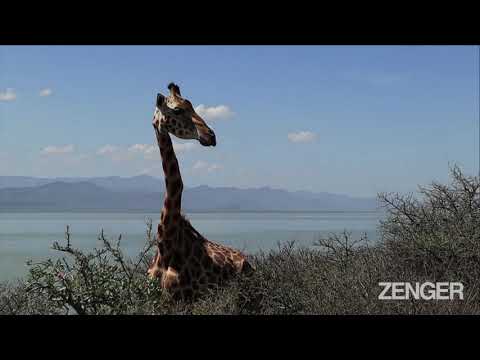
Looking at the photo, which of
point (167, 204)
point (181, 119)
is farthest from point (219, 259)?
point (181, 119)

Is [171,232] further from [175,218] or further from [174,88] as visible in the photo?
[174,88]

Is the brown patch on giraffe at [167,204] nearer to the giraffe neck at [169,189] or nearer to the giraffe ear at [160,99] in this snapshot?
the giraffe neck at [169,189]

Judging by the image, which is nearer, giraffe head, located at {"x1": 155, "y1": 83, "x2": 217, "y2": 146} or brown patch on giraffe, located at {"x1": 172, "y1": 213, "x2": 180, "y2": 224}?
giraffe head, located at {"x1": 155, "y1": 83, "x2": 217, "y2": 146}

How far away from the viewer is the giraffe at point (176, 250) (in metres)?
4.87

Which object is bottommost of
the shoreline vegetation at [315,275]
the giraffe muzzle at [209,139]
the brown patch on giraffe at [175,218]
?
the shoreline vegetation at [315,275]

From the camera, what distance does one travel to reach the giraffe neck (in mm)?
4938

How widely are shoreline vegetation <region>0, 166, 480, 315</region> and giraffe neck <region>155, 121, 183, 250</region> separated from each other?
0.95 ft

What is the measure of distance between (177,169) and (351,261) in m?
1.80

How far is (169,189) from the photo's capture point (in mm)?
4984

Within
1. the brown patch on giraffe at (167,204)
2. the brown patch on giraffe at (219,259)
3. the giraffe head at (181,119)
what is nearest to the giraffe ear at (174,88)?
the giraffe head at (181,119)

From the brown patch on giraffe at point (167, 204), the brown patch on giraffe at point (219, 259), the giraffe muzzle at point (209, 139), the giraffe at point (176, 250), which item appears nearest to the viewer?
the giraffe muzzle at point (209, 139)

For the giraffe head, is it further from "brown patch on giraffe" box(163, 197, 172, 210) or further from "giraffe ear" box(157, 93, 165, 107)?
"brown patch on giraffe" box(163, 197, 172, 210)

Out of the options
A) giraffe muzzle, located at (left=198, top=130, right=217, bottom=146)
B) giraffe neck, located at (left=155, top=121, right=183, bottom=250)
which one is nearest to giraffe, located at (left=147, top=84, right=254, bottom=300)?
giraffe neck, located at (left=155, top=121, right=183, bottom=250)

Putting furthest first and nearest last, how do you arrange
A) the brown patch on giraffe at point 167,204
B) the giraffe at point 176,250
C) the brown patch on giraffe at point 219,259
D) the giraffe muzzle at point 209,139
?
the brown patch on giraffe at point 219,259 → the brown patch on giraffe at point 167,204 → the giraffe at point 176,250 → the giraffe muzzle at point 209,139
